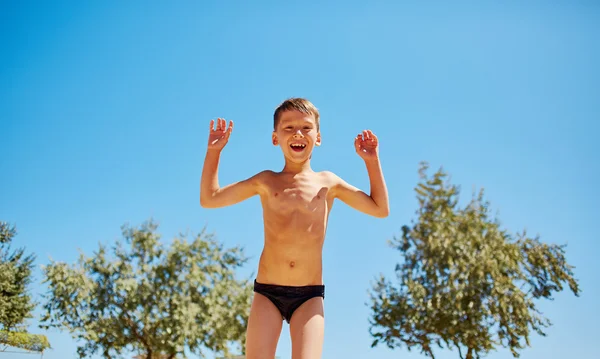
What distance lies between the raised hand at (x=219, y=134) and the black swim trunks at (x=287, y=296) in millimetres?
1260

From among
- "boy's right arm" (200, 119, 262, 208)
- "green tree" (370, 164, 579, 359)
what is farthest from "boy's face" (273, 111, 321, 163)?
"green tree" (370, 164, 579, 359)

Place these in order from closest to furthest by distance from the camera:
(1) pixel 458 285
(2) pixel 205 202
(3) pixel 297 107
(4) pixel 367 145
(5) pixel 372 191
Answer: (2) pixel 205 202, (3) pixel 297 107, (5) pixel 372 191, (4) pixel 367 145, (1) pixel 458 285

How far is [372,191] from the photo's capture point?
4.71 m

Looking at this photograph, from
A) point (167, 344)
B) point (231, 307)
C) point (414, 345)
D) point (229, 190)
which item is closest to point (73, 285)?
point (167, 344)

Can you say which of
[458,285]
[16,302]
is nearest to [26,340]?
[16,302]

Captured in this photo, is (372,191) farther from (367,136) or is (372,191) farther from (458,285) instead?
(458,285)

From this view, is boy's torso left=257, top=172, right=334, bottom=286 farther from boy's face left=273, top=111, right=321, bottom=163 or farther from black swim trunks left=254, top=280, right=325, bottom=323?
boy's face left=273, top=111, right=321, bottom=163

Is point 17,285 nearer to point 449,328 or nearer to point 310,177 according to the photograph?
point 449,328

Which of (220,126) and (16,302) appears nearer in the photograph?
(220,126)

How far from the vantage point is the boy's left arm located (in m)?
4.66

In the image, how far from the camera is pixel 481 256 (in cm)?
2414

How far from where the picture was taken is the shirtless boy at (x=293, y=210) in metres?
4.08

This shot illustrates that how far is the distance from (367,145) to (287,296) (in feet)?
5.06

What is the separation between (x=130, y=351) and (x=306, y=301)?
23.6 meters
